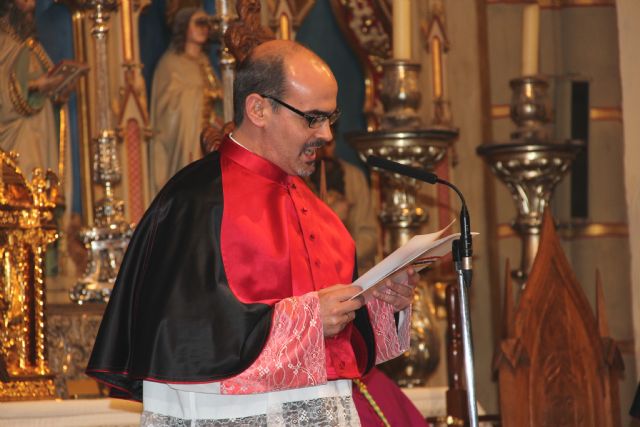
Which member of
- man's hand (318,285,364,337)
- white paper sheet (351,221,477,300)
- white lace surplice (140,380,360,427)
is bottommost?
white lace surplice (140,380,360,427)

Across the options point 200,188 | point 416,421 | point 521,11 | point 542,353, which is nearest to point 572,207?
point 521,11

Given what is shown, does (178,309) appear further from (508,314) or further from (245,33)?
(508,314)

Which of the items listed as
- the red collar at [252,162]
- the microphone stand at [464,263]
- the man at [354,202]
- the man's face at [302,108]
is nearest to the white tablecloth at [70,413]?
the red collar at [252,162]

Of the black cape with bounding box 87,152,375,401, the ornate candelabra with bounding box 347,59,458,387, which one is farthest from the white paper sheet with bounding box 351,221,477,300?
the ornate candelabra with bounding box 347,59,458,387

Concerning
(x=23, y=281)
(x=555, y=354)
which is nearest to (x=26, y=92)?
(x=23, y=281)

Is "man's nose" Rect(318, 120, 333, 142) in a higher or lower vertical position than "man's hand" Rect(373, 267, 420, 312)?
higher

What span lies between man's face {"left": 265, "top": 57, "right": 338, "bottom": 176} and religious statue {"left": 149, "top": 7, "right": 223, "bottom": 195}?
90.4 inches

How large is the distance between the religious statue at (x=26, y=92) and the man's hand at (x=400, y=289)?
7.54ft

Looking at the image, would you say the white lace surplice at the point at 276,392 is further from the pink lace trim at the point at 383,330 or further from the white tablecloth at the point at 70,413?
the white tablecloth at the point at 70,413

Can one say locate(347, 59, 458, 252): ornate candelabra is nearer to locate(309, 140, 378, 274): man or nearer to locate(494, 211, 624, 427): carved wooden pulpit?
locate(494, 211, 624, 427): carved wooden pulpit

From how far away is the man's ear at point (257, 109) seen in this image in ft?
13.0

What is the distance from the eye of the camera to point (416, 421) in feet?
15.9

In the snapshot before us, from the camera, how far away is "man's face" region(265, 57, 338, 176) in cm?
390

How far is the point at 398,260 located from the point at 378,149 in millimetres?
1780
